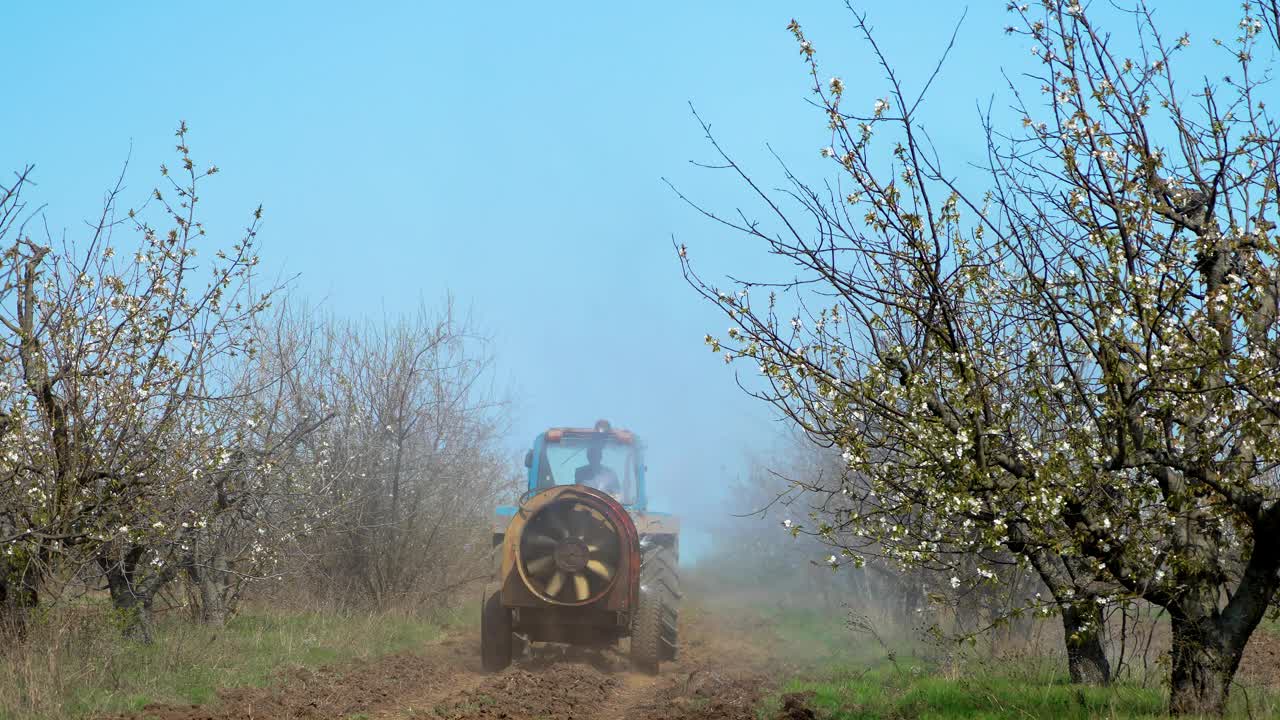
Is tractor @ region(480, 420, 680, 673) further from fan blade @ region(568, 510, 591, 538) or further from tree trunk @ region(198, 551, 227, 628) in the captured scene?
tree trunk @ region(198, 551, 227, 628)

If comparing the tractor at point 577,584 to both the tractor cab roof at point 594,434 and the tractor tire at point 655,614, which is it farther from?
the tractor cab roof at point 594,434

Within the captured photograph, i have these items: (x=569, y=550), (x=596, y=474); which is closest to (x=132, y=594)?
(x=569, y=550)

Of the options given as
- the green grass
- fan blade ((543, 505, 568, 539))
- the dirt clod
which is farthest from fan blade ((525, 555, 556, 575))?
the dirt clod

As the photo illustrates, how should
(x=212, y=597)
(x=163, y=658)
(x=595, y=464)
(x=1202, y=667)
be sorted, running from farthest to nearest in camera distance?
(x=595, y=464)
(x=212, y=597)
(x=163, y=658)
(x=1202, y=667)

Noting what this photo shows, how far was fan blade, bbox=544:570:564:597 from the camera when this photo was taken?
42.0 feet

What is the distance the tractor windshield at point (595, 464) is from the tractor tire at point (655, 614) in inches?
105

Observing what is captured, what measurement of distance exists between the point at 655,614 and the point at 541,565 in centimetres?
166

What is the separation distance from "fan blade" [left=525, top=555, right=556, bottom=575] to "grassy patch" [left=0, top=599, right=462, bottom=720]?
247cm

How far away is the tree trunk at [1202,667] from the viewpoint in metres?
6.83

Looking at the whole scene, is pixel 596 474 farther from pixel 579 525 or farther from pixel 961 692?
pixel 961 692

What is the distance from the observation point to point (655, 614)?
13383 mm

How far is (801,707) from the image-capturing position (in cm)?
942

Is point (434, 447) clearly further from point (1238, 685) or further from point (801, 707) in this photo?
point (1238, 685)

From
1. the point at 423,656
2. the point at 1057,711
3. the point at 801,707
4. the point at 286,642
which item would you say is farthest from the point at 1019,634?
the point at 286,642
